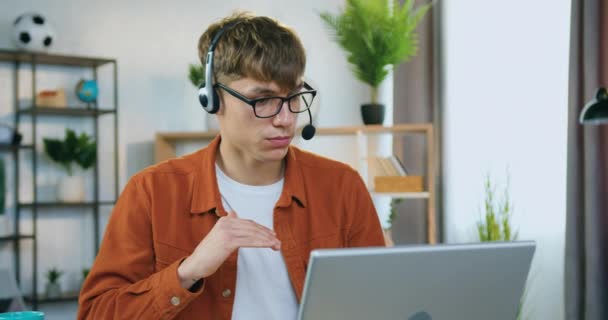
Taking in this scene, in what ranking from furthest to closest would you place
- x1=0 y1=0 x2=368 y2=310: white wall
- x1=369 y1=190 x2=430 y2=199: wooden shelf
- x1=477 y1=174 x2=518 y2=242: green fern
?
x1=0 y1=0 x2=368 y2=310: white wall
x1=369 y1=190 x2=430 y2=199: wooden shelf
x1=477 y1=174 x2=518 y2=242: green fern

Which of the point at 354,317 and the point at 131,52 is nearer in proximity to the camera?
the point at 354,317

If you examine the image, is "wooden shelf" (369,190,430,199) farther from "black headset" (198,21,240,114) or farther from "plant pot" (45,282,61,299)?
"black headset" (198,21,240,114)

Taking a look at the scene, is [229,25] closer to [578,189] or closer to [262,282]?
[262,282]

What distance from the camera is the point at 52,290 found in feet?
14.1

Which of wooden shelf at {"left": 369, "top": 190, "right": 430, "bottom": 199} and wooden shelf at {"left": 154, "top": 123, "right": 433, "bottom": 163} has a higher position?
→ wooden shelf at {"left": 154, "top": 123, "right": 433, "bottom": 163}

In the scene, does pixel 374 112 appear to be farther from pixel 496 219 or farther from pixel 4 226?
pixel 4 226

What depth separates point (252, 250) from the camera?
1.53 m

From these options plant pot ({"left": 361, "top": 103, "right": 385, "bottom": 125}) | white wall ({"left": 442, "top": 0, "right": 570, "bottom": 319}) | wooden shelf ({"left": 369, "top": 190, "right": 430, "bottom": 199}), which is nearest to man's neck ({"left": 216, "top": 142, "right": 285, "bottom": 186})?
white wall ({"left": 442, "top": 0, "right": 570, "bottom": 319})

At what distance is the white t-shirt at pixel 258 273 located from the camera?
1474mm

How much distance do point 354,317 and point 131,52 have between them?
3876 mm

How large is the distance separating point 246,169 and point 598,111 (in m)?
1.01

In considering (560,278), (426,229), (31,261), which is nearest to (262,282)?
(560,278)

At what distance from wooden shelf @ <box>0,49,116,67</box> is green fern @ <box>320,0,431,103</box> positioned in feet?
4.72

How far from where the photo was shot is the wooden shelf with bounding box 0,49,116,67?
Answer: 13.9ft
